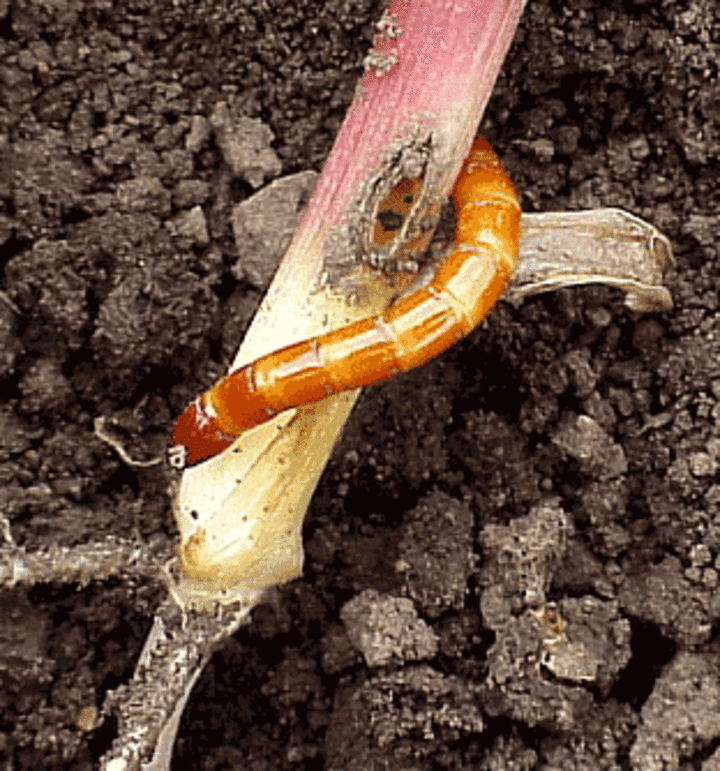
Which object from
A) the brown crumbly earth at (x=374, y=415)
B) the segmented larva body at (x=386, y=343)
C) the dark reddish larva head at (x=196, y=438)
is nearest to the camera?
the segmented larva body at (x=386, y=343)

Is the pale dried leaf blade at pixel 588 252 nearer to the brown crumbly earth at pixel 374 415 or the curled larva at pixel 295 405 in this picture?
the curled larva at pixel 295 405

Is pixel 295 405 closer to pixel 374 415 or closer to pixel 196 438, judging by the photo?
pixel 196 438

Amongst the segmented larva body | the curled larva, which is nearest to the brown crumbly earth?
the curled larva

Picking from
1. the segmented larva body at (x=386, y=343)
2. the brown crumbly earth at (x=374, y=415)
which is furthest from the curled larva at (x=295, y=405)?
the brown crumbly earth at (x=374, y=415)

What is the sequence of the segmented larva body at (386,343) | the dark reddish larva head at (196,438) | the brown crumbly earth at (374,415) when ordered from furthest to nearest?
the brown crumbly earth at (374,415), the dark reddish larva head at (196,438), the segmented larva body at (386,343)

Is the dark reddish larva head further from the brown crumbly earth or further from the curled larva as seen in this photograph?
the brown crumbly earth

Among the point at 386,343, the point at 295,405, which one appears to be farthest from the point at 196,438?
the point at 386,343

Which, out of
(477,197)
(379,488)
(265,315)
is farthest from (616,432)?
(265,315)

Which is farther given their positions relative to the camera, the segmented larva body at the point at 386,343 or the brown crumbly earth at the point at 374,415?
the brown crumbly earth at the point at 374,415
